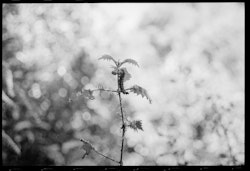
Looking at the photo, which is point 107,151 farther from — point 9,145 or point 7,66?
point 7,66

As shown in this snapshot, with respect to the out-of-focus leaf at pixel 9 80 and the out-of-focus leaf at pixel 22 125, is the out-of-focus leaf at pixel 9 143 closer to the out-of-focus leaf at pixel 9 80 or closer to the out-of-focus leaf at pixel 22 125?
the out-of-focus leaf at pixel 22 125

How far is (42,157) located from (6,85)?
607 millimetres

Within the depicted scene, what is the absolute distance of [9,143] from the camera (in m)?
2.15

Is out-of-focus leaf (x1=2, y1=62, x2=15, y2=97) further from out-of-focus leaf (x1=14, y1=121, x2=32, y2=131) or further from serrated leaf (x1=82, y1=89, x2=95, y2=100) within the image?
serrated leaf (x1=82, y1=89, x2=95, y2=100)

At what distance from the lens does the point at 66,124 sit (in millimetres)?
2482

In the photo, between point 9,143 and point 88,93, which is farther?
point 9,143

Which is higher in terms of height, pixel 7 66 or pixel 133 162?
pixel 7 66

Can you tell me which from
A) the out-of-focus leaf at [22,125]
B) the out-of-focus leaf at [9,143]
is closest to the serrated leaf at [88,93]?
the out-of-focus leaf at [9,143]

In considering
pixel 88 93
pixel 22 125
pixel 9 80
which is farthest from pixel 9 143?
pixel 88 93

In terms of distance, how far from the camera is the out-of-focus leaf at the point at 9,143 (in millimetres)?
2109

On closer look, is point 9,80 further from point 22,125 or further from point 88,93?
point 88,93

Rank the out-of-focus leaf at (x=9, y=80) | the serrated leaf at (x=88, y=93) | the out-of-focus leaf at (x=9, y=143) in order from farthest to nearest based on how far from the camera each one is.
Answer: the out-of-focus leaf at (x=9, y=80) < the out-of-focus leaf at (x=9, y=143) < the serrated leaf at (x=88, y=93)
